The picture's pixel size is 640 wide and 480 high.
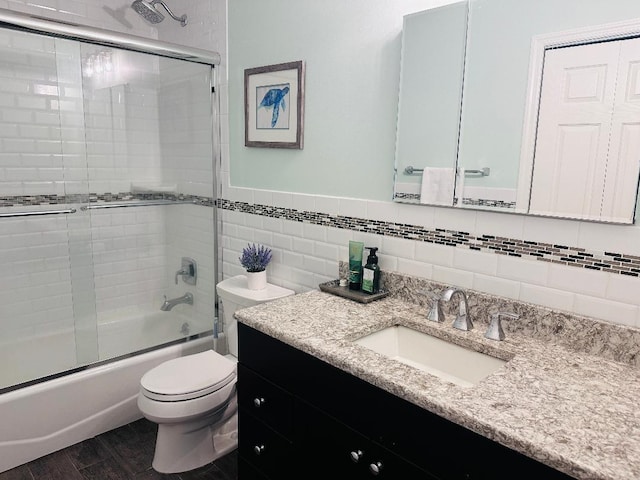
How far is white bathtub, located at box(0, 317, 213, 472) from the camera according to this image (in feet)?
6.77

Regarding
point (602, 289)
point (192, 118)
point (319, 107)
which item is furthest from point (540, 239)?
point (192, 118)

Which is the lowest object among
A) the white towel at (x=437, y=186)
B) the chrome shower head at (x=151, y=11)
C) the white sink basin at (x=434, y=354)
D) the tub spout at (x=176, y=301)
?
the tub spout at (x=176, y=301)

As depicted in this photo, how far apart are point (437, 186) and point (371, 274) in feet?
1.38

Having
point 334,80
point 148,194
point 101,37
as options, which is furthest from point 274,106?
point 148,194

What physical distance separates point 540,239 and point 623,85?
1.57 feet

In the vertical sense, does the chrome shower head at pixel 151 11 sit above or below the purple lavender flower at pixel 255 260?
above

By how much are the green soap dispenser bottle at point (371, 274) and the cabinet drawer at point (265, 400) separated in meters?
0.53

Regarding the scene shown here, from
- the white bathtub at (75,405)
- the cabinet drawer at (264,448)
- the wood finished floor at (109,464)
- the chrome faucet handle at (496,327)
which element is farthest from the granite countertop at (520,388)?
the white bathtub at (75,405)

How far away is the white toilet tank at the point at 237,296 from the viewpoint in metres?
2.20

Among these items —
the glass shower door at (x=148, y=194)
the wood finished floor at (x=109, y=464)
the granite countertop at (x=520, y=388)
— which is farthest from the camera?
the glass shower door at (x=148, y=194)

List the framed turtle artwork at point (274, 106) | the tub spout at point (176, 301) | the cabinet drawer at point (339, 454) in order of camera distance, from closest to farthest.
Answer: the cabinet drawer at point (339, 454), the framed turtle artwork at point (274, 106), the tub spout at point (176, 301)

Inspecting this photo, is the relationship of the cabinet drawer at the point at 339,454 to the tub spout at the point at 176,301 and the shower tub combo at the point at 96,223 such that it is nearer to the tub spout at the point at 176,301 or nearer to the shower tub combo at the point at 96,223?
the shower tub combo at the point at 96,223

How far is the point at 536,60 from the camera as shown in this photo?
1.39m

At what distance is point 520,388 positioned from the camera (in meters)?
1.13
